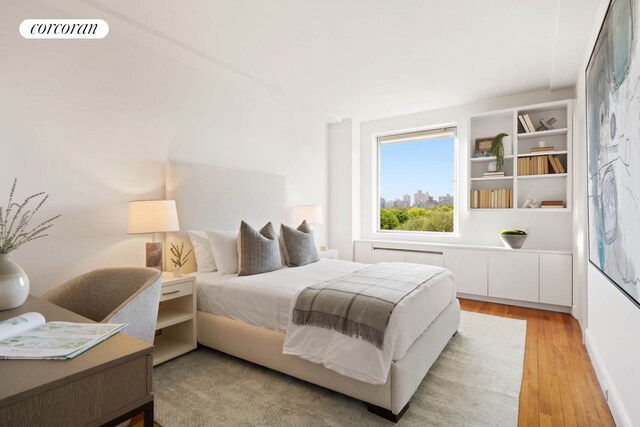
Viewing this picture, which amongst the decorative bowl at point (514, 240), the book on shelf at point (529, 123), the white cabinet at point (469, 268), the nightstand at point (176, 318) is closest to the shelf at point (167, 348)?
the nightstand at point (176, 318)

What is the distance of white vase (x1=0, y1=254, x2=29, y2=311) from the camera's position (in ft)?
4.50

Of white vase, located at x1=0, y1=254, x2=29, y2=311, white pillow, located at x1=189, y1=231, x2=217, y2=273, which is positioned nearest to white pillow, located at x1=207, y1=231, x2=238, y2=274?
white pillow, located at x1=189, y1=231, x2=217, y2=273

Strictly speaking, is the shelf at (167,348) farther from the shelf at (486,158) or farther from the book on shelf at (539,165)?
the book on shelf at (539,165)

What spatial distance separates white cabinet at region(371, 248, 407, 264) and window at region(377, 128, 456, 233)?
24.2 inches

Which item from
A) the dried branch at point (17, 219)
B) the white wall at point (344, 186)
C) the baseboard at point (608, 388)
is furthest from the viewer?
the white wall at point (344, 186)

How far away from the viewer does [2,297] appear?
137cm

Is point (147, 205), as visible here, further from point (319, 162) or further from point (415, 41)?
point (319, 162)

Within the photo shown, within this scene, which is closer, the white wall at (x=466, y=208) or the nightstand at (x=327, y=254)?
the white wall at (x=466, y=208)

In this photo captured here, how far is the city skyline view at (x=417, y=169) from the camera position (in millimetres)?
5125

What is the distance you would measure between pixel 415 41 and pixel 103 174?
2867 mm

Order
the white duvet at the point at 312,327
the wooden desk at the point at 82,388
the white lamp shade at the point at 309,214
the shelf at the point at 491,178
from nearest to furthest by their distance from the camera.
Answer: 1. the wooden desk at the point at 82,388
2. the white duvet at the point at 312,327
3. the shelf at the point at 491,178
4. the white lamp shade at the point at 309,214

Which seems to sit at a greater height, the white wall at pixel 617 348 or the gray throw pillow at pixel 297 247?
the gray throw pillow at pixel 297 247

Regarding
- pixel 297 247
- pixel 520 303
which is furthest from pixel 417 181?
pixel 297 247

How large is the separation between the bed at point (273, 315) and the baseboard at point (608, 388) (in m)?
0.97
